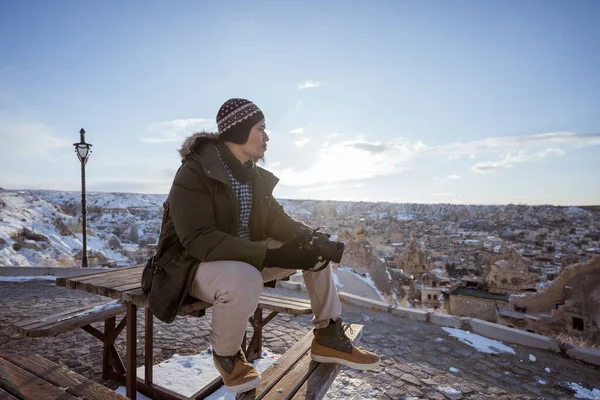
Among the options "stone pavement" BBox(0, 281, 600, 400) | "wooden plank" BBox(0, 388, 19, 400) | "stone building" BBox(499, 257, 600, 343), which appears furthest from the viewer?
"stone building" BBox(499, 257, 600, 343)

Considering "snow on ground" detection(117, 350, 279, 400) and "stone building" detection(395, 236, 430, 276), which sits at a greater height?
"snow on ground" detection(117, 350, 279, 400)

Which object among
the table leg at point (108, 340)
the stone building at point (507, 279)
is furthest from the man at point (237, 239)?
the stone building at point (507, 279)

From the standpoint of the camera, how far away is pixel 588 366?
4207mm

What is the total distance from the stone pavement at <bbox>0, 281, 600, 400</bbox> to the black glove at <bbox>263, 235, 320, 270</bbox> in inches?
67.9

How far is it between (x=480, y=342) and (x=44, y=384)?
5.13 metres

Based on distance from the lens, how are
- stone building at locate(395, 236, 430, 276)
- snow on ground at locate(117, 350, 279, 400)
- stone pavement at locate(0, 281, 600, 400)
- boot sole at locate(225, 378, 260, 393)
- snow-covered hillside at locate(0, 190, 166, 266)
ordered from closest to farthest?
boot sole at locate(225, 378, 260, 393)
snow on ground at locate(117, 350, 279, 400)
stone pavement at locate(0, 281, 600, 400)
snow-covered hillside at locate(0, 190, 166, 266)
stone building at locate(395, 236, 430, 276)

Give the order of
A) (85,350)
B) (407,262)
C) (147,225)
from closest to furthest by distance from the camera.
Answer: (85,350)
(407,262)
(147,225)

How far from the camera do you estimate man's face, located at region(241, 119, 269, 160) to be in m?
2.43

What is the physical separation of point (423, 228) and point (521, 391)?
88744 mm

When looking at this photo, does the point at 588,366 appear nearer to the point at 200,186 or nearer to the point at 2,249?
the point at 200,186

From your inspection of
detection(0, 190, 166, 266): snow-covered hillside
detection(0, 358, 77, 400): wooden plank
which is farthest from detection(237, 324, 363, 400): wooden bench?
detection(0, 190, 166, 266): snow-covered hillside

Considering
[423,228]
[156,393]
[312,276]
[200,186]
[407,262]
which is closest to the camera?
[200,186]

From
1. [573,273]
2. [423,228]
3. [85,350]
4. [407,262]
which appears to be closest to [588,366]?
[85,350]

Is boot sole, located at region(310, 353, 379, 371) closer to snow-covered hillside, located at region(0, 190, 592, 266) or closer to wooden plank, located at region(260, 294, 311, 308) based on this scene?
wooden plank, located at region(260, 294, 311, 308)
